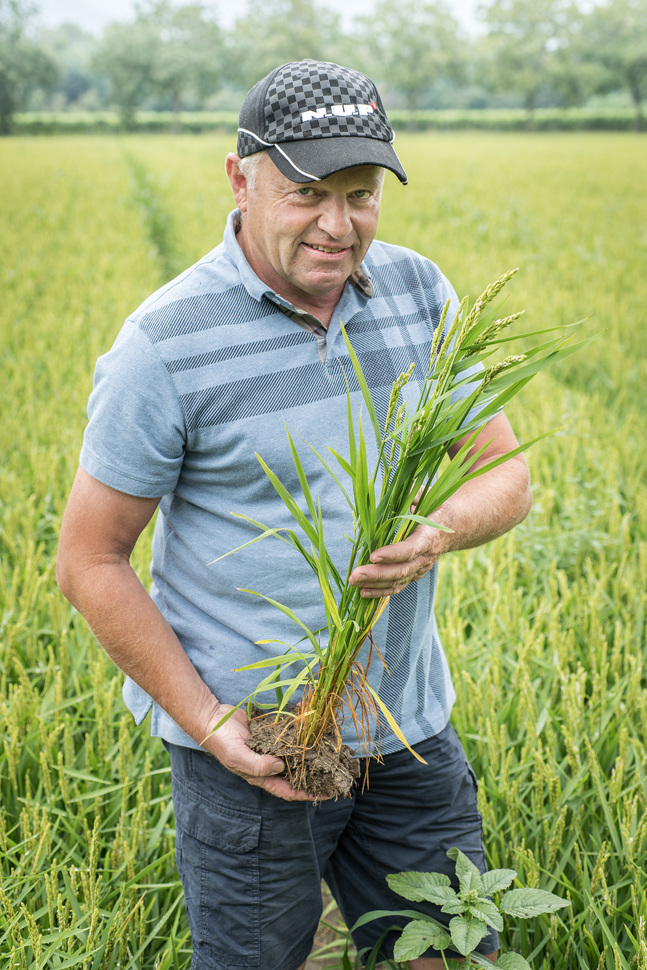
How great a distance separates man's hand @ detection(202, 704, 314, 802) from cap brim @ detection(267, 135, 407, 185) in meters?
0.90

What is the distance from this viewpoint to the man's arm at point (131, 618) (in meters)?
1.30

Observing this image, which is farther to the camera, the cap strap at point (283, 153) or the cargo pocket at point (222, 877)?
the cargo pocket at point (222, 877)

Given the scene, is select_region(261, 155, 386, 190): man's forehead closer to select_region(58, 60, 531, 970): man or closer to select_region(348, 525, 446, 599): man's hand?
select_region(58, 60, 531, 970): man

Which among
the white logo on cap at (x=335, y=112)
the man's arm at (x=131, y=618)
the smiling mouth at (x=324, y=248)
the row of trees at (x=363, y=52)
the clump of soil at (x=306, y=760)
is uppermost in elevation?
the row of trees at (x=363, y=52)

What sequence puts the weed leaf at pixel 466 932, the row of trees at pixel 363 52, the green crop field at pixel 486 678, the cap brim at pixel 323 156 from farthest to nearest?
Answer: the row of trees at pixel 363 52
the green crop field at pixel 486 678
the weed leaf at pixel 466 932
the cap brim at pixel 323 156

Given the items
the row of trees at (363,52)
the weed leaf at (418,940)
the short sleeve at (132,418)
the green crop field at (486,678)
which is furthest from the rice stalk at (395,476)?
the row of trees at (363,52)

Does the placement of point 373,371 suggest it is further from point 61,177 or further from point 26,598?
point 61,177

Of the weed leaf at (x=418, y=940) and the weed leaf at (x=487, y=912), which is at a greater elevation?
the weed leaf at (x=487, y=912)

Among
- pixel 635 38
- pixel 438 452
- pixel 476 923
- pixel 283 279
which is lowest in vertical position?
pixel 476 923

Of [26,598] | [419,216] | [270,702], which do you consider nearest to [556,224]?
[419,216]

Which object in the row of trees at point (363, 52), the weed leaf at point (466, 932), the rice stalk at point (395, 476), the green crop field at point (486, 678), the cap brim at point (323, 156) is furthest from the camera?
the row of trees at point (363, 52)

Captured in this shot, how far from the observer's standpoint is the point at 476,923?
1399mm

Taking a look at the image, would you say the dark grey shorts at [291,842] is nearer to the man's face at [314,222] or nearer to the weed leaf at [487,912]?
the weed leaf at [487,912]

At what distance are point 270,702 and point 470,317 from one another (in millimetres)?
789
